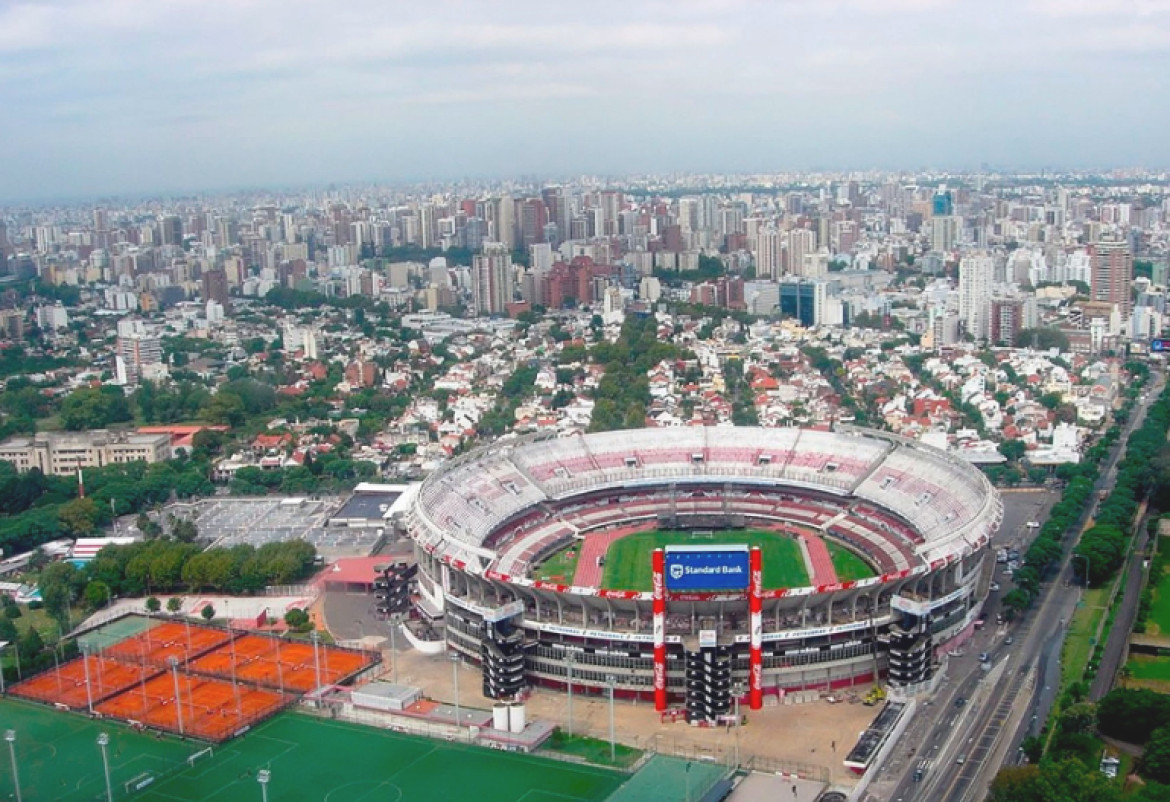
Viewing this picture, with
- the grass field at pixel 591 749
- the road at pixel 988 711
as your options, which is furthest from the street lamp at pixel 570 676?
the road at pixel 988 711

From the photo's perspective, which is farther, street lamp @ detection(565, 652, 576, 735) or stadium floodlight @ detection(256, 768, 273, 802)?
street lamp @ detection(565, 652, 576, 735)

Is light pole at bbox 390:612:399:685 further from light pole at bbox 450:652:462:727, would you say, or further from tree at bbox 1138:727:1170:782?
tree at bbox 1138:727:1170:782

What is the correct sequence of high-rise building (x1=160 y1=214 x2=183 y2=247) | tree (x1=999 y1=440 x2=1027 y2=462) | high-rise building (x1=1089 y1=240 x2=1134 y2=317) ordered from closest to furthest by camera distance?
tree (x1=999 y1=440 x2=1027 y2=462) → high-rise building (x1=1089 y1=240 x2=1134 y2=317) → high-rise building (x1=160 y1=214 x2=183 y2=247)

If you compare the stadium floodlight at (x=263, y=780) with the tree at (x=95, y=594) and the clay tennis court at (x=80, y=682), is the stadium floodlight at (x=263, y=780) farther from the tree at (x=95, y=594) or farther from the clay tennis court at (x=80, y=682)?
the tree at (x=95, y=594)

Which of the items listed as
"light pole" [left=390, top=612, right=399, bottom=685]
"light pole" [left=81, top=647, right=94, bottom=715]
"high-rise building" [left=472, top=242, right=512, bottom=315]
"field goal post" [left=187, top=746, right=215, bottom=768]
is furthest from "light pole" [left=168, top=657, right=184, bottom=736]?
"high-rise building" [left=472, top=242, right=512, bottom=315]

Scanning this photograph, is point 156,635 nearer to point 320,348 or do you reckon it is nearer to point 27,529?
point 27,529

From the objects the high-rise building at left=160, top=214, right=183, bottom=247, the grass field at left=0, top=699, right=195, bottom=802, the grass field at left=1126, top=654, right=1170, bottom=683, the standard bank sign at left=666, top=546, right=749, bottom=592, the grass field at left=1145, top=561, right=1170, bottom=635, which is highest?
the high-rise building at left=160, top=214, right=183, bottom=247

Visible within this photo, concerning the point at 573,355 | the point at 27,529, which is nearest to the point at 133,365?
the point at 573,355
